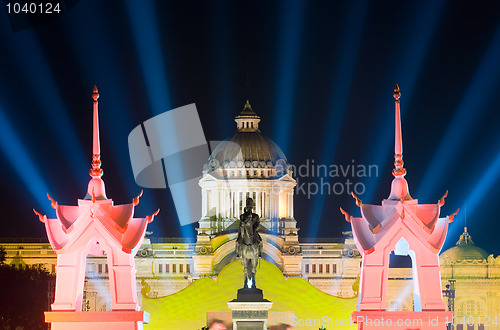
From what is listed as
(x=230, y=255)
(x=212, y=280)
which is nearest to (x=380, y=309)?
(x=212, y=280)

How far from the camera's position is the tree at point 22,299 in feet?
260

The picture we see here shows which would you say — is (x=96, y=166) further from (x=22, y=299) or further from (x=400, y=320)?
(x=22, y=299)

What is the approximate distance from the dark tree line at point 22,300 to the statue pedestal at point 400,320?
2861 centimetres

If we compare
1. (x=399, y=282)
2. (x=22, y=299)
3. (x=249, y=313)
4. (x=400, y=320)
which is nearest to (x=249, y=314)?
(x=249, y=313)

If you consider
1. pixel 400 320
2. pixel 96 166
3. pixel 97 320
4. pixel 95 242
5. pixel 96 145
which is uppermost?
pixel 96 145

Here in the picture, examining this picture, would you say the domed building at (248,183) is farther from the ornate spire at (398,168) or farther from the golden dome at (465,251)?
the ornate spire at (398,168)

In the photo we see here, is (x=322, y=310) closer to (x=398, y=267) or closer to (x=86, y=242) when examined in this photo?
(x=86, y=242)

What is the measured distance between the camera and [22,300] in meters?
81.5

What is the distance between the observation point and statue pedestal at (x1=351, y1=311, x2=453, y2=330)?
169 ft

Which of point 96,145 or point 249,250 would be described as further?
point 249,250

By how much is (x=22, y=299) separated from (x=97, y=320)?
31.0 m

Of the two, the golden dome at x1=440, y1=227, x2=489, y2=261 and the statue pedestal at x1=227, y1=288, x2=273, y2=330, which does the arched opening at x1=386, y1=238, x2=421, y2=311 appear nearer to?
the golden dome at x1=440, y1=227, x2=489, y2=261

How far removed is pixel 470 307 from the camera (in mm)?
111312

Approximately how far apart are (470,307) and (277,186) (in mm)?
14578
